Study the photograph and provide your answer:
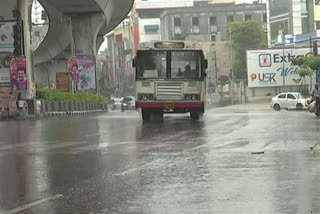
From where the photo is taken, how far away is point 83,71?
48.5 metres

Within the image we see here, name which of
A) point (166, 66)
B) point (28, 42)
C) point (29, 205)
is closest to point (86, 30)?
point (28, 42)

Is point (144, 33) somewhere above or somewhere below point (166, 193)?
above

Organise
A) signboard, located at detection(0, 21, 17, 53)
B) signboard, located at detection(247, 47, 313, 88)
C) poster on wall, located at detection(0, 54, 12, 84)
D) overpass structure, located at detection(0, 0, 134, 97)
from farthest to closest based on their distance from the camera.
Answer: signboard, located at detection(247, 47, 313, 88) < overpass structure, located at detection(0, 0, 134, 97) < poster on wall, located at detection(0, 54, 12, 84) < signboard, located at detection(0, 21, 17, 53)

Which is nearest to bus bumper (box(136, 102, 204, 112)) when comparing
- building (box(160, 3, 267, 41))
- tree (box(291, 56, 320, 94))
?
tree (box(291, 56, 320, 94))

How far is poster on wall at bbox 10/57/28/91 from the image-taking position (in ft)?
104

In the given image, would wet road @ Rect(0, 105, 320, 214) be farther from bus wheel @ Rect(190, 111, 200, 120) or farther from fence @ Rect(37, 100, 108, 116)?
fence @ Rect(37, 100, 108, 116)

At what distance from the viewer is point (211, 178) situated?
9.55 m

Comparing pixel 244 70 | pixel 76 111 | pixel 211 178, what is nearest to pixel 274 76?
pixel 244 70

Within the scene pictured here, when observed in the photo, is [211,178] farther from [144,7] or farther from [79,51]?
[144,7]

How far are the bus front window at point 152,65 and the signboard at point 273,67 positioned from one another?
54.5 meters

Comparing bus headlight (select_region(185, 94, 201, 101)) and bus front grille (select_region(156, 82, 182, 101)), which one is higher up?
bus front grille (select_region(156, 82, 182, 101))

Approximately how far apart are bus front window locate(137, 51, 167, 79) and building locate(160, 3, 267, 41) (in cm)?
10629

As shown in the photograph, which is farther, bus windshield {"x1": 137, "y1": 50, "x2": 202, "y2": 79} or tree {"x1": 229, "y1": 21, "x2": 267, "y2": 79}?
tree {"x1": 229, "y1": 21, "x2": 267, "y2": 79}

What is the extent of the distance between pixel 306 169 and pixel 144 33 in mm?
137449
